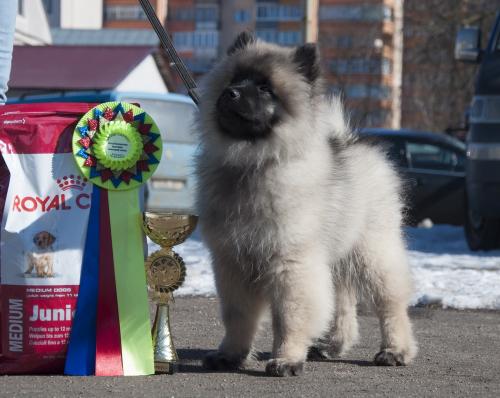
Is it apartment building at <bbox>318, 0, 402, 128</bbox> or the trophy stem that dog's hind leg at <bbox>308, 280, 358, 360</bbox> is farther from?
apartment building at <bbox>318, 0, 402, 128</bbox>

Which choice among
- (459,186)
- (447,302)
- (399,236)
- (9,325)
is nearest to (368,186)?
(399,236)

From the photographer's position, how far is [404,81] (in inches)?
1858

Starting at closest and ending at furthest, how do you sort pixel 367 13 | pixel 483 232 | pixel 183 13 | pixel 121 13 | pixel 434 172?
pixel 483 232
pixel 434 172
pixel 367 13
pixel 121 13
pixel 183 13

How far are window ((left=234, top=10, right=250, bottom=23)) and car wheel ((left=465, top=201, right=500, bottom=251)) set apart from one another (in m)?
66.1

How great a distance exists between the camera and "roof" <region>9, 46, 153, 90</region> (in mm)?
25766

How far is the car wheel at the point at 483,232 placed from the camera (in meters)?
10.1

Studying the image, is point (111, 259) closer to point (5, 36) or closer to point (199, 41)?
point (5, 36)

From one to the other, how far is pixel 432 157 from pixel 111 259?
10.7 meters

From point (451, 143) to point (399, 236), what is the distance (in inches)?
379

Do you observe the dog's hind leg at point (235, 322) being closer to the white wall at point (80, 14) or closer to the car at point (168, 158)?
the car at point (168, 158)

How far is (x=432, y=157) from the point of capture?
14312mm

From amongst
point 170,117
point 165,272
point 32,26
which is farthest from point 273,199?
point 32,26

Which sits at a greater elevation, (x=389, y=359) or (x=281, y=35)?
(x=281, y=35)

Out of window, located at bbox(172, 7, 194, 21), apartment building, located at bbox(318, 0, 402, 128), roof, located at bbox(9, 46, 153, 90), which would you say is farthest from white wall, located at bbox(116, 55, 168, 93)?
window, located at bbox(172, 7, 194, 21)
